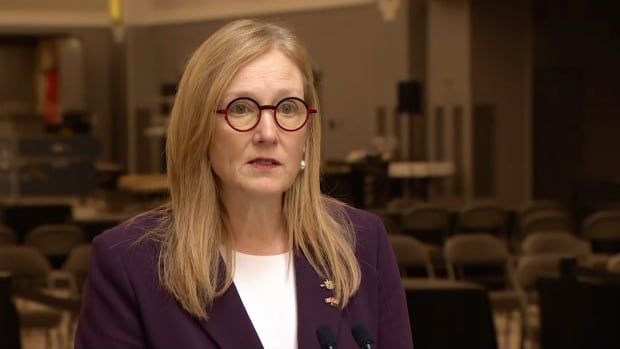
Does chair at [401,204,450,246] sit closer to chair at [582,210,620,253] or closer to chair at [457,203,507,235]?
chair at [457,203,507,235]

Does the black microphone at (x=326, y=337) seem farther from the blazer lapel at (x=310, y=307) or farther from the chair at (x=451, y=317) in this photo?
the chair at (x=451, y=317)

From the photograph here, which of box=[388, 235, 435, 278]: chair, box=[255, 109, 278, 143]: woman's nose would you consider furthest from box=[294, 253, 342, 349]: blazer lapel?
box=[388, 235, 435, 278]: chair

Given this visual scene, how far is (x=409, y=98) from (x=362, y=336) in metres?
16.5

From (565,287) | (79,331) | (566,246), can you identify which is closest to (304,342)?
(79,331)

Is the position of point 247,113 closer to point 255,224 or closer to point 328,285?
point 255,224

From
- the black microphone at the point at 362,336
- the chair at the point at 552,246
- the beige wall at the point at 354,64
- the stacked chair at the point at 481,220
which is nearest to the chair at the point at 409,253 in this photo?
the chair at the point at 552,246

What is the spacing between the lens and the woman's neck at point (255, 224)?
2.04m

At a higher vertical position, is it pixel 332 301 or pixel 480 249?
pixel 332 301

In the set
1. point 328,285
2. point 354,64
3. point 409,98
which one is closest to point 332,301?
point 328,285

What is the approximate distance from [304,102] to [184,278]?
0.33m

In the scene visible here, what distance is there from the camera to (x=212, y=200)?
2.02 m

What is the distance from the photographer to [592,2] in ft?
66.6

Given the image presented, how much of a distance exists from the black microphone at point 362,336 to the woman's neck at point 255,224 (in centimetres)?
21

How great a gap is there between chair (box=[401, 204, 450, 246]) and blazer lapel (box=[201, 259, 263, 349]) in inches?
425
